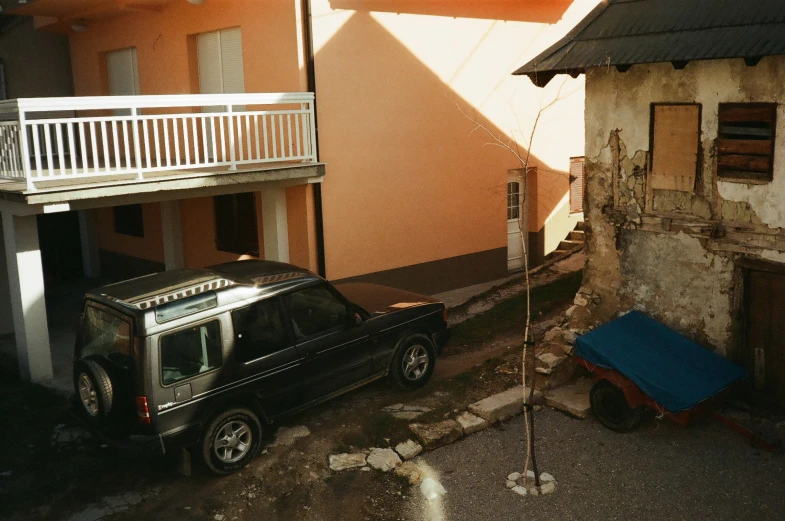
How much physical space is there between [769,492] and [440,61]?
9475 mm

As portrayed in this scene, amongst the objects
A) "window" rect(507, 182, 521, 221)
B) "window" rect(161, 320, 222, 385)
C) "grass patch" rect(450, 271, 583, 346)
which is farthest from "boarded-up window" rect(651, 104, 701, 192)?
"window" rect(507, 182, 521, 221)

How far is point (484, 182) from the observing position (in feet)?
49.4

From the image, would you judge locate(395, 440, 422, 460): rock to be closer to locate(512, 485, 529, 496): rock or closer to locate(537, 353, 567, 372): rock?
locate(512, 485, 529, 496): rock

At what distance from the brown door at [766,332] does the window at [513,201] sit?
297 inches

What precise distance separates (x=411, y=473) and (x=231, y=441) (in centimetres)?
199

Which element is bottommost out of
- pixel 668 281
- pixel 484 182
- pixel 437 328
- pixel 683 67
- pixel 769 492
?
pixel 769 492

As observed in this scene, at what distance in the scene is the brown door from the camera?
8570 mm

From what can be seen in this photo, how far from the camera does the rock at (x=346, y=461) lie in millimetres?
8125

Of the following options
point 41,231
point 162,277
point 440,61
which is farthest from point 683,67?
point 41,231

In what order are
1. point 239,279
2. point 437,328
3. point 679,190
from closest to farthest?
point 239,279
point 679,190
point 437,328

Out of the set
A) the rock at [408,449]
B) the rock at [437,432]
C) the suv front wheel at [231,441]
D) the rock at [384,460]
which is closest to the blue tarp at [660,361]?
the rock at [437,432]

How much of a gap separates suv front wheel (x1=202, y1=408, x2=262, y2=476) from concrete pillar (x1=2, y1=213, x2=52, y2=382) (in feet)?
13.5

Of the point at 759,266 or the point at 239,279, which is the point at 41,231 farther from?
the point at 759,266

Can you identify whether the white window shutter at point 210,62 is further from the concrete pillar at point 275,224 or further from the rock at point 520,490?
the rock at point 520,490
